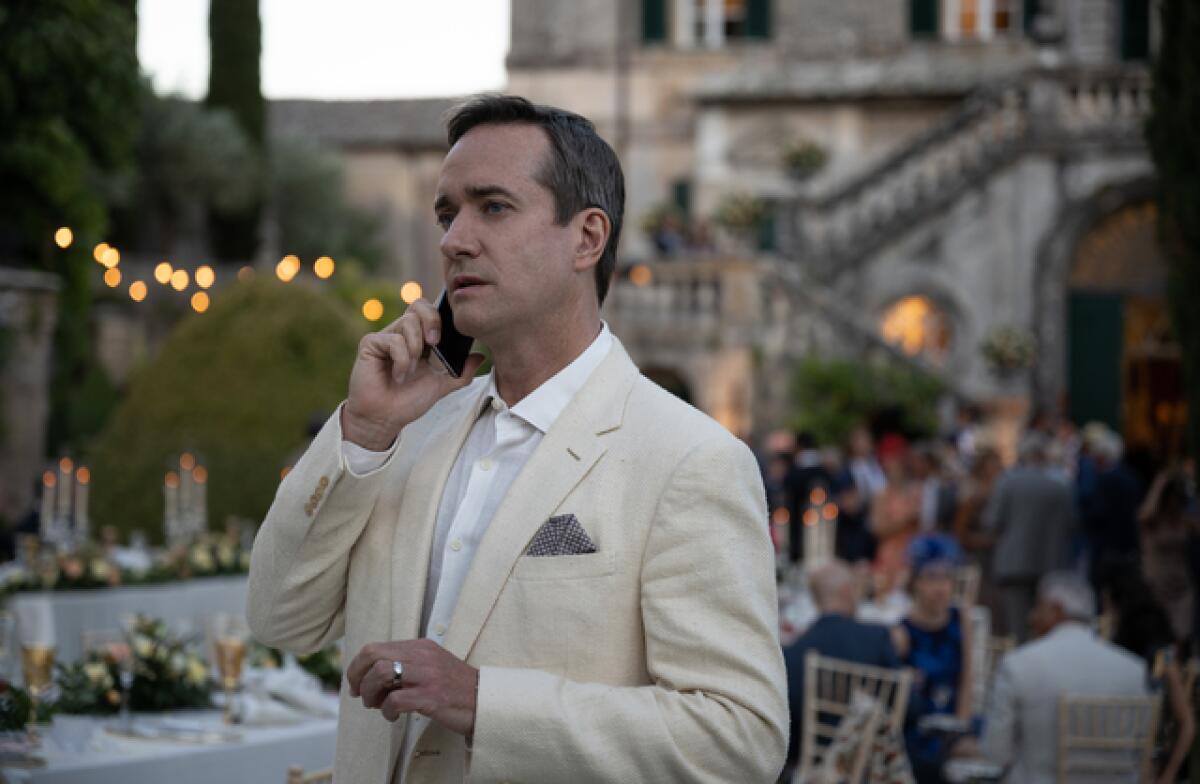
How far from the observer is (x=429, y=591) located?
112 inches

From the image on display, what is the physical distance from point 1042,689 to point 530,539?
465cm

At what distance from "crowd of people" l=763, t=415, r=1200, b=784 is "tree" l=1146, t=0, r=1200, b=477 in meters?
1.02

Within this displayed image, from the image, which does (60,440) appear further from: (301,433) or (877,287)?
(877,287)

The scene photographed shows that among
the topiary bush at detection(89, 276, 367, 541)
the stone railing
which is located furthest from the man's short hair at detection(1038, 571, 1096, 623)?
the stone railing

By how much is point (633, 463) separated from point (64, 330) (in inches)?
739

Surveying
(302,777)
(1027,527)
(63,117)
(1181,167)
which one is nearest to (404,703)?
(302,777)

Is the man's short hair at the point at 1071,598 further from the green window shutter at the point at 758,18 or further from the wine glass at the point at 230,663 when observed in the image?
the green window shutter at the point at 758,18

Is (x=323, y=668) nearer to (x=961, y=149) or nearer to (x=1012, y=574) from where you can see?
(x=1012, y=574)

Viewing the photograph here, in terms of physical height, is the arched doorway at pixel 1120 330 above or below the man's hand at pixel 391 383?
below

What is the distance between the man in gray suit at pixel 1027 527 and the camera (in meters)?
12.5

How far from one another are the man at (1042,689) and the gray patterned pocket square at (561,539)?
456 cm

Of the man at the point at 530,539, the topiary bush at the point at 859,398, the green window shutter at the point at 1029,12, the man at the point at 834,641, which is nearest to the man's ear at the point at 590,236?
the man at the point at 530,539

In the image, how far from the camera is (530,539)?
266cm

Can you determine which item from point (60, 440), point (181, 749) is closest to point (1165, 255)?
point (181, 749)
